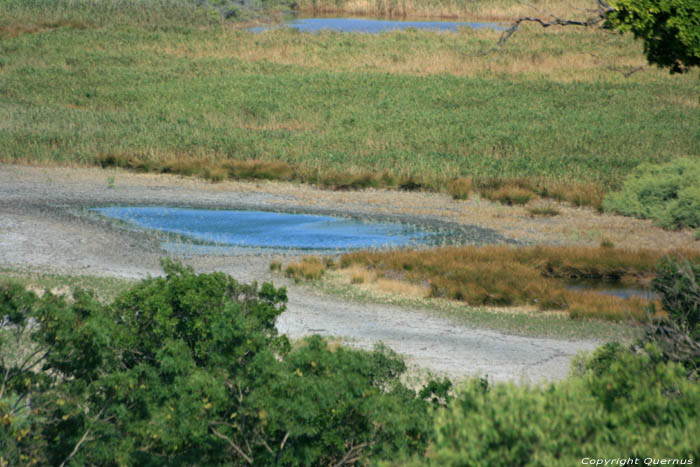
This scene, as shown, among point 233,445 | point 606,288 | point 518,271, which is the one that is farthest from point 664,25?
point 233,445

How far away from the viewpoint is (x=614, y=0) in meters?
16.3

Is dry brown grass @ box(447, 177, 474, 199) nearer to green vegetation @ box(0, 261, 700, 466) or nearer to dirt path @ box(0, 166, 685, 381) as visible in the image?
dirt path @ box(0, 166, 685, 381)

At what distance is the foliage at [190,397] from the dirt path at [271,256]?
210 inches

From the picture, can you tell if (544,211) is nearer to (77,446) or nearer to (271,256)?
(271,256)

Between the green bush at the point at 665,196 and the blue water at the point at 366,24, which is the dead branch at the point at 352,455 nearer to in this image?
the green bush at the point at 665,196

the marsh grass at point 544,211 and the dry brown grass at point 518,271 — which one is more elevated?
the dry brown grass at point 518,271

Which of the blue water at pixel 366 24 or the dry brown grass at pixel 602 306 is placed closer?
the dry brown grass at pixel 602 306

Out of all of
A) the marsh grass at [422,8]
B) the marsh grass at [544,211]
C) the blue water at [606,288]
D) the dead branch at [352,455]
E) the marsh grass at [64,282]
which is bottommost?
the marsh grass at [544,211]

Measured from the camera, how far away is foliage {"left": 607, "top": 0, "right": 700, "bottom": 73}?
1499cm

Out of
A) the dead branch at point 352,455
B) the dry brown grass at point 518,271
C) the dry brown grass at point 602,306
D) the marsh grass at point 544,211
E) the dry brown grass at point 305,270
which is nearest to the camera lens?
the dead branch at point 352,455

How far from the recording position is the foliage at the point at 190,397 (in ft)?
31.0

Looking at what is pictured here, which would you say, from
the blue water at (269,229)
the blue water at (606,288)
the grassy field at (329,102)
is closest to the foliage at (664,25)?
the blue water at (606,288)

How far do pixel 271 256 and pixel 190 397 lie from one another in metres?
17.0

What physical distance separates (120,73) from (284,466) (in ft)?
198
